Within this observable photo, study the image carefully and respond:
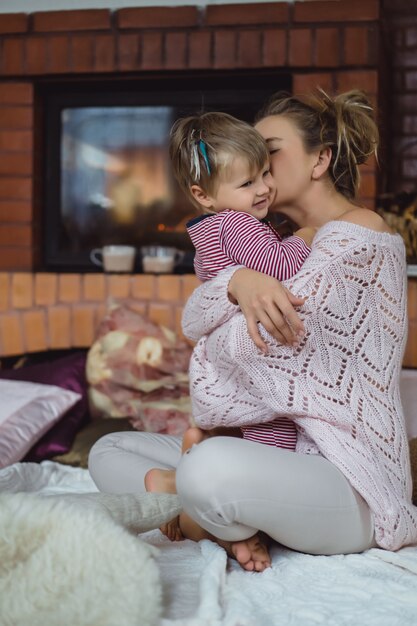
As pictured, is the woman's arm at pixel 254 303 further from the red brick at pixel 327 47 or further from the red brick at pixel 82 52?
the red brick at pixel 82 52

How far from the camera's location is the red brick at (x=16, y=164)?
271cm

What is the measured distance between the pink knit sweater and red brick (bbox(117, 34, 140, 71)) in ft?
4.98

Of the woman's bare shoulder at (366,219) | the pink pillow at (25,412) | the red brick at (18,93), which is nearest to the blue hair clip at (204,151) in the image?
the woman's bare shoulder at (366,219)

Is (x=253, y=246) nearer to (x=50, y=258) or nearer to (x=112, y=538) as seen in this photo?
(x=112, y=538)

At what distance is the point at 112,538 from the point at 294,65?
189 centimetres

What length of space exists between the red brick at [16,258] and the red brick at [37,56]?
59cm

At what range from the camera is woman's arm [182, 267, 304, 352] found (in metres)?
1.16

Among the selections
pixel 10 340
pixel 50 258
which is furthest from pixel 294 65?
pixel 10 340

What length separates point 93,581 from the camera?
0.91 m

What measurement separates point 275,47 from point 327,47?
16 cm

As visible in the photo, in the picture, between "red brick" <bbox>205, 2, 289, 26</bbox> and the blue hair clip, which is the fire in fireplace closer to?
"red brick" <bbox>205, 2, 289, 26</bbox>

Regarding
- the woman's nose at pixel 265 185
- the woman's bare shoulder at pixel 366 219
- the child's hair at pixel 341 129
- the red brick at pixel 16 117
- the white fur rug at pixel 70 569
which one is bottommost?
the white fur rug at pixel 70 569

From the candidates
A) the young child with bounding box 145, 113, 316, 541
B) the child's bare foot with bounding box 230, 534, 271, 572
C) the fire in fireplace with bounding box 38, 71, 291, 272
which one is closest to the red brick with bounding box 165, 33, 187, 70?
the fire in fireplace with bounding box 38, 71, 291, 272

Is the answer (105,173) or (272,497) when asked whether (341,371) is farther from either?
(105,173)
